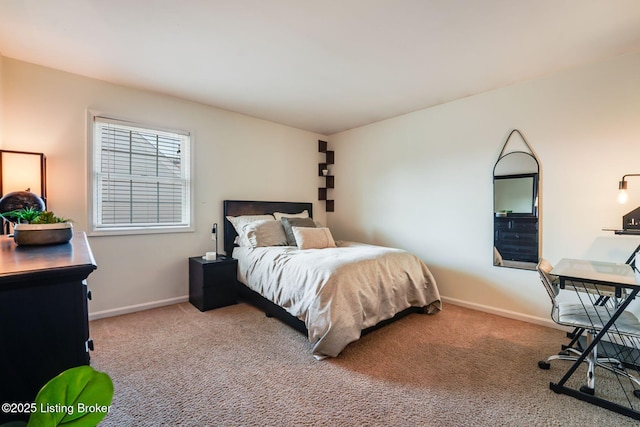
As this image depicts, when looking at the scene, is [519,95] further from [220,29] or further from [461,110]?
[220,29]

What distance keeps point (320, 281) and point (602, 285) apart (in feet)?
6.15

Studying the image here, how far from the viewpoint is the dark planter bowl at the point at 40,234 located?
1342 mm

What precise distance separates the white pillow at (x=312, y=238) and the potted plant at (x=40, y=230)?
2.27 m

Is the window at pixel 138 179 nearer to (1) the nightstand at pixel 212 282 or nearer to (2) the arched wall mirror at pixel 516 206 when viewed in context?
(1) the nightstand at pixel 212 282

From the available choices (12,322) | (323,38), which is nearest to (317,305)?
(12,322)

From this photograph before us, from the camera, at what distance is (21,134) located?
8.58 ft

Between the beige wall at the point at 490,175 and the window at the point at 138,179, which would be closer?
the beige wall at the point at 490,175

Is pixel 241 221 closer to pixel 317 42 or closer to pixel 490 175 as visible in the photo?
pixel 317 42

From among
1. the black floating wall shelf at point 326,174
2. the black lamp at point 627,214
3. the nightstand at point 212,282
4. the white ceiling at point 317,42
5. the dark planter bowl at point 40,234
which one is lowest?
the nightstand at point 212,282

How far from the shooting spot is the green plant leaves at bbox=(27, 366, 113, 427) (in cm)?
55

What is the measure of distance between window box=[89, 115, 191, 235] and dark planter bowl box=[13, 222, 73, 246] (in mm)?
1834

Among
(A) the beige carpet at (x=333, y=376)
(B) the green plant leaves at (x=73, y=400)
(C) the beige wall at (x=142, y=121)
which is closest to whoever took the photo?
(B) the green plant leaves at (x=73, y=400)

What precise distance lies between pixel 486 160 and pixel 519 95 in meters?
0.72

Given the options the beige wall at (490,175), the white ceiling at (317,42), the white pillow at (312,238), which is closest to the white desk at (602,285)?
the beige wall at (490,175)
